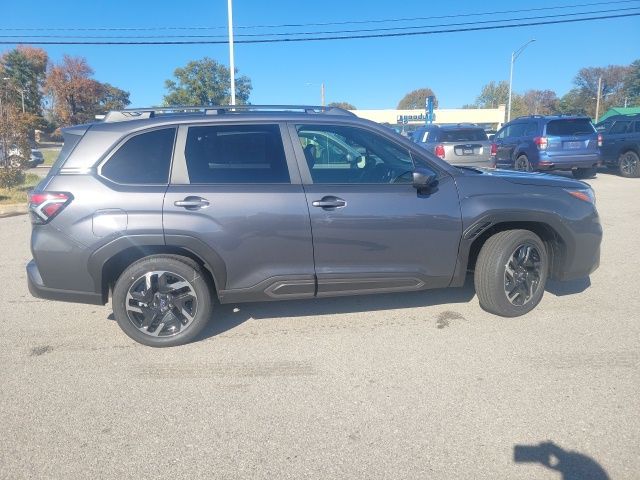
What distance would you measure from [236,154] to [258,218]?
0.60 metres

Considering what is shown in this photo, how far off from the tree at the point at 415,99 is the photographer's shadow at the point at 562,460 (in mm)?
110892

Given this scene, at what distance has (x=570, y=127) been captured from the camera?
13.0 m

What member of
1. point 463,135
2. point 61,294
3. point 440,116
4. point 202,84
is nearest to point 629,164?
point 463,135

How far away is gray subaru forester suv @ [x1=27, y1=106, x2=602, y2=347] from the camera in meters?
3.54

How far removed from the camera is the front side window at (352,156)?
155 inches

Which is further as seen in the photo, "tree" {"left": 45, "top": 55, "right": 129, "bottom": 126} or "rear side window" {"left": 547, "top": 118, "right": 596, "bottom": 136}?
"tree" {"left": 45, "top": 55, "right": 129, "bottom": 126}

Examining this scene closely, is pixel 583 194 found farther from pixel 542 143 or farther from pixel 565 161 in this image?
pixel 565 161

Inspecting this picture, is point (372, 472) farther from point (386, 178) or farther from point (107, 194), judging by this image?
point (107, 194)

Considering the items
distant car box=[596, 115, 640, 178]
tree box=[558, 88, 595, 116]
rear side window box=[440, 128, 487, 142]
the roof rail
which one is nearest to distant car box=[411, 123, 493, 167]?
rear side window box=[440, 128, 487, 142]

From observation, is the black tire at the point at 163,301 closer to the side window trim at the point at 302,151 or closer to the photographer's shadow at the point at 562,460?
the side window trim at the point at 302,151

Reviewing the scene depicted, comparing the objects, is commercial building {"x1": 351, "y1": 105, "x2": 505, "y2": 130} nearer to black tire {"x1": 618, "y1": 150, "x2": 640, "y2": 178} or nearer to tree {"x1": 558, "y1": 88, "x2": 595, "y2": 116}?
tree {"x1": 558, "y1": 88, "x2": 595, "y2": 116}

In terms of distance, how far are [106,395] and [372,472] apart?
1837 mm

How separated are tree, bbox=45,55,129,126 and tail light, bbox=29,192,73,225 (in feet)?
213

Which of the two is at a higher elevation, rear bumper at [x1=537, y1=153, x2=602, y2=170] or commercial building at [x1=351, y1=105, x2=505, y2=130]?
commercial building at [x1=351, y1=105, x2=505, y2=130]
